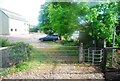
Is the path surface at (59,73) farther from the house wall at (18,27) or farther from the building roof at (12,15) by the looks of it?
the building roof at (12,15)

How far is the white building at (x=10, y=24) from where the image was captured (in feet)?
7.54

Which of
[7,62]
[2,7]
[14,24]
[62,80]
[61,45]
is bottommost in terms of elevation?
[62,80]

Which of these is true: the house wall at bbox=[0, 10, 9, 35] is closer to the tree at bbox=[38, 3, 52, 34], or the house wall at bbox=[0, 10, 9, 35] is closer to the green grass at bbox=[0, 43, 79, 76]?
the tree at bbox=[38, 3, 52, 34]

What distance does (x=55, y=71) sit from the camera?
300 centimetres

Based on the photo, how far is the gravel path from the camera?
2.72 m

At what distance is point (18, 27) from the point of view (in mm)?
2361

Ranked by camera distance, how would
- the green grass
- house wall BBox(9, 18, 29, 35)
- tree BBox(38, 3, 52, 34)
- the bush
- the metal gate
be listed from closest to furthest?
house wall BBox(9, 18, 29, 35) → tree BBox(38, 3, 52, 34) → the bush → the green grass → the metal gate

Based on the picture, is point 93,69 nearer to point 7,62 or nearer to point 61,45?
point 61,45

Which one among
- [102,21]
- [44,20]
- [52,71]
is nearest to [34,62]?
[52,71]

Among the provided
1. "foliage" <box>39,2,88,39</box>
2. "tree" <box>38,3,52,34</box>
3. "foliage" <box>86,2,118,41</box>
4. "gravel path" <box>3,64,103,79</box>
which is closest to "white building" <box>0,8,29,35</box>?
"tree" <box>38,3,52,34</box>

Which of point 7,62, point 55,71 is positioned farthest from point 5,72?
point 55,71

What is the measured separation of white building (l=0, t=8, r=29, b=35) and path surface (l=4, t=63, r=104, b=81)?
2.19ft

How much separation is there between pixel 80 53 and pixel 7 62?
4.37ft

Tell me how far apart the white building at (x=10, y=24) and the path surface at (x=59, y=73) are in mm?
669
